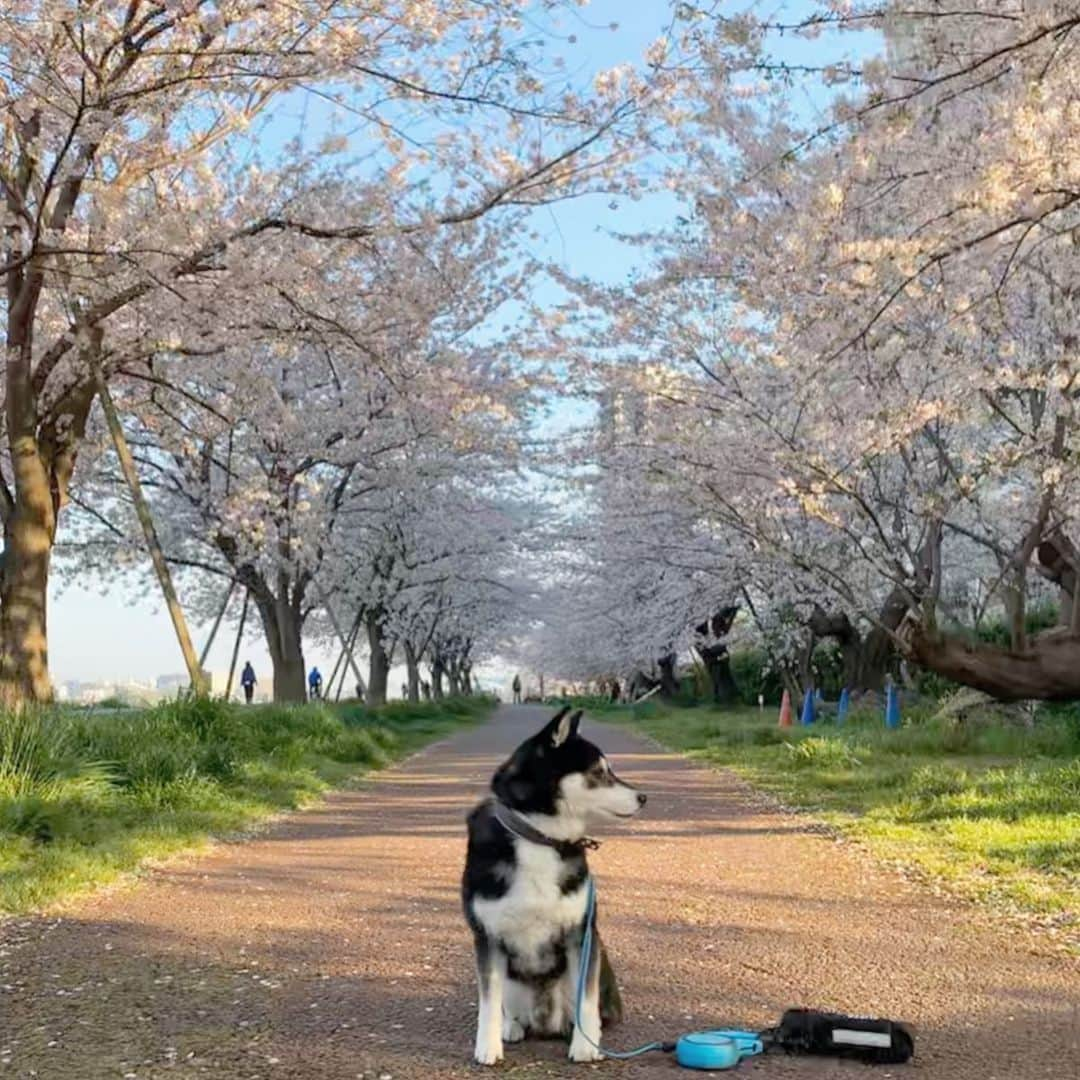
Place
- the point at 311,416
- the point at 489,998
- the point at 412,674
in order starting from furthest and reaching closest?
the point at 412,674 < the point at 311,416 < the point at 489,998

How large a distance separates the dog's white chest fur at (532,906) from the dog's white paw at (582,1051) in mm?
369

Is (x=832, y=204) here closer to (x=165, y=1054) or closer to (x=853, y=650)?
(x=165, y=1054)

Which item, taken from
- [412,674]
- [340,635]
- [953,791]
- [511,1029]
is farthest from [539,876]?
[412,674]

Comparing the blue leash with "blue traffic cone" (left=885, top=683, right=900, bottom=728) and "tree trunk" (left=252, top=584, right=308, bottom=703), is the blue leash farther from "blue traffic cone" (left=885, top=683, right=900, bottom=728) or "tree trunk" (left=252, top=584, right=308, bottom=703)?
"tree trunk" (left=252, top=584, right=308, bottom=703)

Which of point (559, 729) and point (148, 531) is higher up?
point (148, 531)

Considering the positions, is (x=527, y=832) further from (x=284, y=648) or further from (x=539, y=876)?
(x=284, y=648)

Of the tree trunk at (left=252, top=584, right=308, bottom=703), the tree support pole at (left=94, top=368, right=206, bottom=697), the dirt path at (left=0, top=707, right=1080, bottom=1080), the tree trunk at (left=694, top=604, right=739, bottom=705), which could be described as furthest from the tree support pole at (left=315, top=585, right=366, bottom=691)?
the dirt path at (left=0, top=707, right=1080, bottom=1080)

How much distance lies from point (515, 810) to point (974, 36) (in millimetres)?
5382

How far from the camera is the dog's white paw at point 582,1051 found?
158 inches

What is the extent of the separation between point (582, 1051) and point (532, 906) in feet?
1.96

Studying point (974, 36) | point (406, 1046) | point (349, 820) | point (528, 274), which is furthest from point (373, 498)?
point (406, 1046)

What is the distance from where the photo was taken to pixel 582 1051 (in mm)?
4023

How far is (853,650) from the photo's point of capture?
27.3m

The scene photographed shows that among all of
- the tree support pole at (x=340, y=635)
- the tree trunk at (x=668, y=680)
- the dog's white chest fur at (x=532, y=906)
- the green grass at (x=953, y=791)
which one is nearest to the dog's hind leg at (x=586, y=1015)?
the dog's white chest fur at (x=532, y=906)
